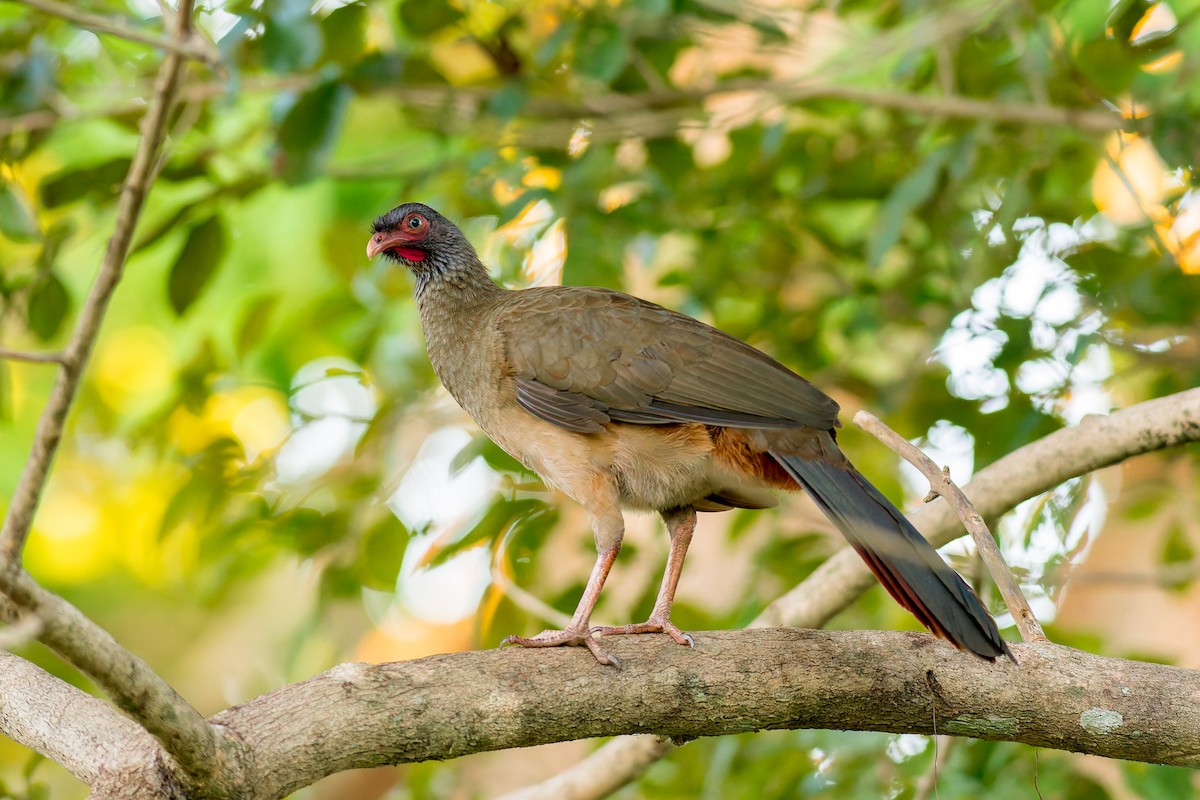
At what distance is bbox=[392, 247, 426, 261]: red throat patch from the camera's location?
13.1 feet

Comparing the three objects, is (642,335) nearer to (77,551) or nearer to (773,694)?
(773,694)

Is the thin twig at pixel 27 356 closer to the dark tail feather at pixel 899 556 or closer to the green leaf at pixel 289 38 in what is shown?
the green leaf at pixel 289 38

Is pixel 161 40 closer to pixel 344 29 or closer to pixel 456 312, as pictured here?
pixel 344 29

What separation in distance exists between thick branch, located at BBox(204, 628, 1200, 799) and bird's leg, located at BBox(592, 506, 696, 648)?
6.3 inches

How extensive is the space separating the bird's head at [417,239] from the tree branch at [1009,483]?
1.56 metres

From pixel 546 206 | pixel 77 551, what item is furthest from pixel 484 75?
pixel 77 551

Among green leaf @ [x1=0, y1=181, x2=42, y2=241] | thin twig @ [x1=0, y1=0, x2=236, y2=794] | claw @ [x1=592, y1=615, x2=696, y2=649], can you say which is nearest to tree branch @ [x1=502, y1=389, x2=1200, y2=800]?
claw @ [x1=592, y1=615, x2=696, y2=649]

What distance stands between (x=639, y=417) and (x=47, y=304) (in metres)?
1.96

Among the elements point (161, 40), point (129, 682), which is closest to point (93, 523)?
point (161, 40)

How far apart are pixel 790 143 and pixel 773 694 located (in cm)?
258

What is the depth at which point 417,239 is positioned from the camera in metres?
3.96

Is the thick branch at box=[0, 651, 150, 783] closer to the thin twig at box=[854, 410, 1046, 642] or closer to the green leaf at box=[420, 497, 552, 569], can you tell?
the green leaf at box=[420, 497, 552, 569]

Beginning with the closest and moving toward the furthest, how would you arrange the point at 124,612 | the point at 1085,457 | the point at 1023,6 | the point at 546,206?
the point at 1085,457 < the point at 1023,6 < the point at 546,206 < the point at 124,612

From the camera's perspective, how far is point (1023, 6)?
12.5 ft
